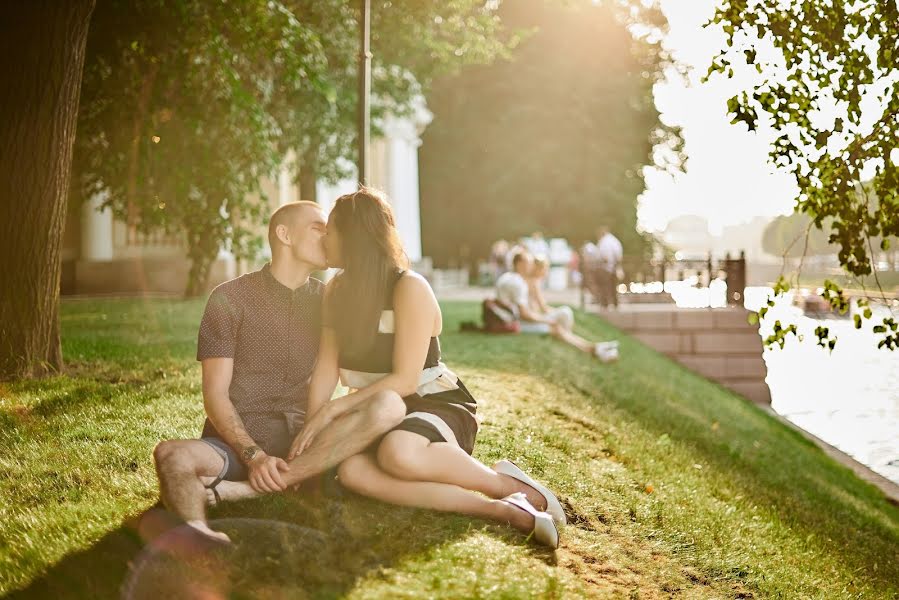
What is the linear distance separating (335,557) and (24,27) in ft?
18.3

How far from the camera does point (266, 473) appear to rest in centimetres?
459

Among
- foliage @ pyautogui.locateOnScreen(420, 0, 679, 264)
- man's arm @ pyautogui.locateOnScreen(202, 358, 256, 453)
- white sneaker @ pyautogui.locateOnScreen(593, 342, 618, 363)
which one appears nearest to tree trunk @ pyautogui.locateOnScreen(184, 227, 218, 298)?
white sneaker @ pyautogui.locateOnScreen(593, 342, 618, 363)

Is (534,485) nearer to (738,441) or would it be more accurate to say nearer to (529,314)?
(738,441)

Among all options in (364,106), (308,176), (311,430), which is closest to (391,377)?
(311,430)

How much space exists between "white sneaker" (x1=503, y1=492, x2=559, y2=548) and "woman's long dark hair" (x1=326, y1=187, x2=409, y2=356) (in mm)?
1149

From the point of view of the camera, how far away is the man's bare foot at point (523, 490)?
5090 mm

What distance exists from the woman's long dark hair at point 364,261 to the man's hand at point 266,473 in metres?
0.75

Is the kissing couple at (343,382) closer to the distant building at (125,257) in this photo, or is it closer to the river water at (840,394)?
the river water at (840,394)

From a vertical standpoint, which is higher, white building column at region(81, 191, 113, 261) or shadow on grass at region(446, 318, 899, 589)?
white building column at region(81, 191, 113, 261)

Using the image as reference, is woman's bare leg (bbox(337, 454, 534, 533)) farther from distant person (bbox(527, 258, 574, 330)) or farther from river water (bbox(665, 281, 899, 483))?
distant person (bbox(527, 258, 574, 330))

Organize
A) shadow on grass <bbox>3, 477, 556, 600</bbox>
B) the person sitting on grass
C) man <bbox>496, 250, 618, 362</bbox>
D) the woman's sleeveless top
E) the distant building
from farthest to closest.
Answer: the distant building
man <bbox>496, 250, 618, 362</bbox>
the woman's sleeveless top
the person sitting on grass
shadow on grass <bbox>3, 477, 556, 600</bbox>

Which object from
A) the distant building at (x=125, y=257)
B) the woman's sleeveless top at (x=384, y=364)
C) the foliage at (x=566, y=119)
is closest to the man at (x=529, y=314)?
the distant building at (x=125, y=257)

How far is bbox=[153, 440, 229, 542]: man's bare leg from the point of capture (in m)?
4.36

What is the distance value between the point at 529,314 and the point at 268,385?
9.84 m
